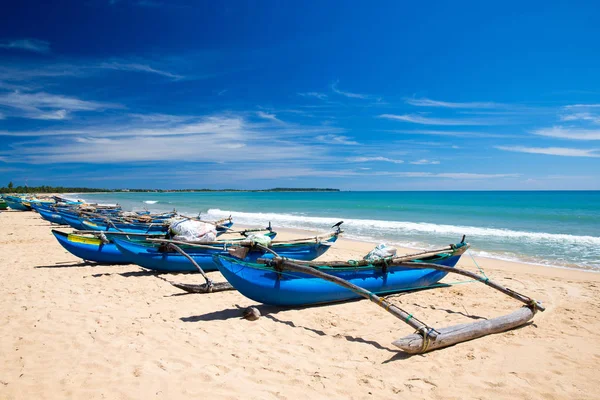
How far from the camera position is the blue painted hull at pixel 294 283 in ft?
18.0

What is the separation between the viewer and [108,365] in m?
3.84

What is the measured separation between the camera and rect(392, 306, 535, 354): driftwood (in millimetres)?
4219

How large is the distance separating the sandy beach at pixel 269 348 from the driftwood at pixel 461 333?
0.11 metres

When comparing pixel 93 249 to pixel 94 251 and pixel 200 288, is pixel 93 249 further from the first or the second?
pixel 200 288

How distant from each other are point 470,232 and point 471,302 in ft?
39.4

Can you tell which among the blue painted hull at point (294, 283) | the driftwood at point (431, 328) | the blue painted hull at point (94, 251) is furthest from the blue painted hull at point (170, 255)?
the driftwood at point (431, 328)

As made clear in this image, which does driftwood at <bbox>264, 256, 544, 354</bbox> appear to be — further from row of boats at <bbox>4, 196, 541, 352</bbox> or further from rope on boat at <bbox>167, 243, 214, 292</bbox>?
rope on boat at <bbox>167, 243, 214, 292</bbox>

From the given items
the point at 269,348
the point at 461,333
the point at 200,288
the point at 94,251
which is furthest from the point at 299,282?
the point at 94,251

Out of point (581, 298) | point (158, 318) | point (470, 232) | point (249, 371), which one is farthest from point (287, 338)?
point (470, 232)

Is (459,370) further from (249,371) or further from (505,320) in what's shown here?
(249,371)

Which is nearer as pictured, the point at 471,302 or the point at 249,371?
the point at 249,371

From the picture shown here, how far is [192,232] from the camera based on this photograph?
9188 mm

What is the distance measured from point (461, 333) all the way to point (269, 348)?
255cm

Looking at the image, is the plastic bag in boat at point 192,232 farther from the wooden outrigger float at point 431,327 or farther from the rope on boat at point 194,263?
the wooden outrigger float at point 431,327
